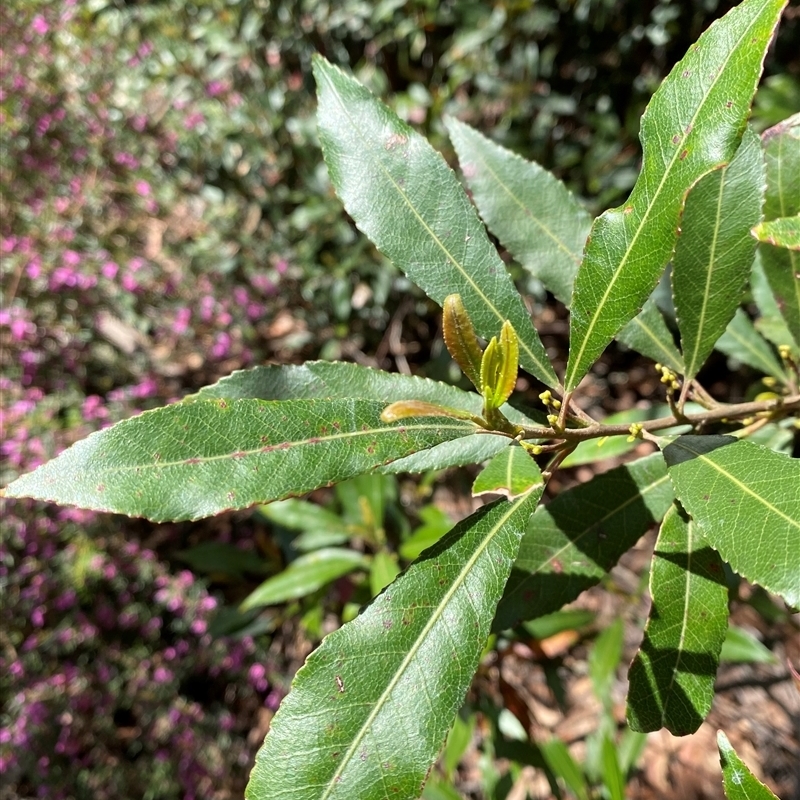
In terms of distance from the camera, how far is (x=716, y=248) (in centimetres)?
74

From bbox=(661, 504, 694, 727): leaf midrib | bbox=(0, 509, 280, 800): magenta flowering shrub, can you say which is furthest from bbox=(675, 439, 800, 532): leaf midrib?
bbox=(0, 509, 280, 800): magenta flowering shrub

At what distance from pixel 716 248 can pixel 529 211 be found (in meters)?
0.26

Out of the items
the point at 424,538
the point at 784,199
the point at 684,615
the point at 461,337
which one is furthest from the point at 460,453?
the point at 424,538

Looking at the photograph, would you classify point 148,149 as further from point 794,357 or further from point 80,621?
point 794,357

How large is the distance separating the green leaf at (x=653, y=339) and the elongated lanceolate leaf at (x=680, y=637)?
228 millimetres

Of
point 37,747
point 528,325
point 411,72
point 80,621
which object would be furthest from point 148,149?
point 528,325

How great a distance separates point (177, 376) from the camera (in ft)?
8.12

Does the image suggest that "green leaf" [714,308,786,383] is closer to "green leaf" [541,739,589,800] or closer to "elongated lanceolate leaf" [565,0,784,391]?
"elongated lanceolate leaf" [565,0,784,391]

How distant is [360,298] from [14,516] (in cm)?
135

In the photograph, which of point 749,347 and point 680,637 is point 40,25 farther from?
point 680,637

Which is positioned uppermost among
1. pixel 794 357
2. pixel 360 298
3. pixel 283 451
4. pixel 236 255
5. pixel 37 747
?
pixel 283 451

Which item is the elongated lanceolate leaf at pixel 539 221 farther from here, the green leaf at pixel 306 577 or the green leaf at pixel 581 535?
the green leaf at pixel 306 577

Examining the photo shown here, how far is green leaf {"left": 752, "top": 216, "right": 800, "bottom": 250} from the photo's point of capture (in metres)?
0.64

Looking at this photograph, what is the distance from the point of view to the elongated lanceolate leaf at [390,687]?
0.56 m
